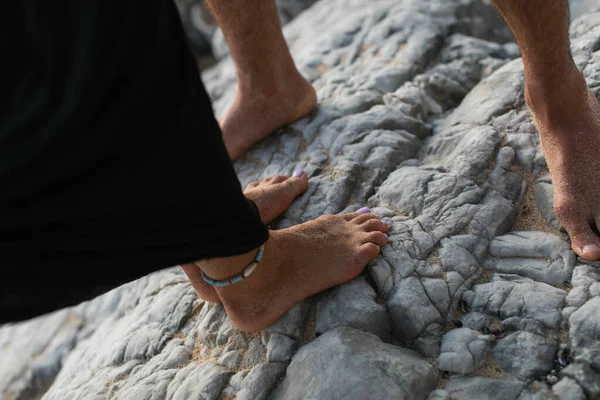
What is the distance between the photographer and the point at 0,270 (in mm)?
1229

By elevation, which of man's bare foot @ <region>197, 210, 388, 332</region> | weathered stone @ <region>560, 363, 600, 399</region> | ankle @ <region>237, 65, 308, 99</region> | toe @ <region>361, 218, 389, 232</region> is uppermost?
ankle @ <region>237, 65, 308, 99</region>

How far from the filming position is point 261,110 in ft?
8.45

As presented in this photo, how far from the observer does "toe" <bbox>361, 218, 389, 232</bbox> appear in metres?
1.95

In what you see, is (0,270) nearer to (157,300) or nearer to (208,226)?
(208,226)

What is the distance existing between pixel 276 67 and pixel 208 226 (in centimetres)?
131

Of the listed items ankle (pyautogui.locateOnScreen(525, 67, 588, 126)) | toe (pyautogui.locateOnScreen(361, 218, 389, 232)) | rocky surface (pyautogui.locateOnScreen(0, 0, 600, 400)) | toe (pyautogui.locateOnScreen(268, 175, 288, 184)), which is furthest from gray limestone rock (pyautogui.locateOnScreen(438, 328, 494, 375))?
toe (pyautogui.locateOnScreen(268, 175, 288, 184))

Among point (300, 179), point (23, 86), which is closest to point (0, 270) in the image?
point (23, 86)

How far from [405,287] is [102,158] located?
3.40 feet

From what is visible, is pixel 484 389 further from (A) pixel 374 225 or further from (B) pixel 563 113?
(B) pixel 563 113

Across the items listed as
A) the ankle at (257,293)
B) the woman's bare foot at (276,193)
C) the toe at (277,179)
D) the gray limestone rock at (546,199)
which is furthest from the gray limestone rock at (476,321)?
the toe at (277,179)

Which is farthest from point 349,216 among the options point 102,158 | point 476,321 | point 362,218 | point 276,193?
point 102,158

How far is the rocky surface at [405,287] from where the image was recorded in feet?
5.10

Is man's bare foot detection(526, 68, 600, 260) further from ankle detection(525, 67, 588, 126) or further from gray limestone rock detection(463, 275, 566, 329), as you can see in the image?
gray limestone rock detection(463, 275, 566, 329)

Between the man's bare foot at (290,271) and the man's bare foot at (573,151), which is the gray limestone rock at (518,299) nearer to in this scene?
the man's bare foot at (573,151)
